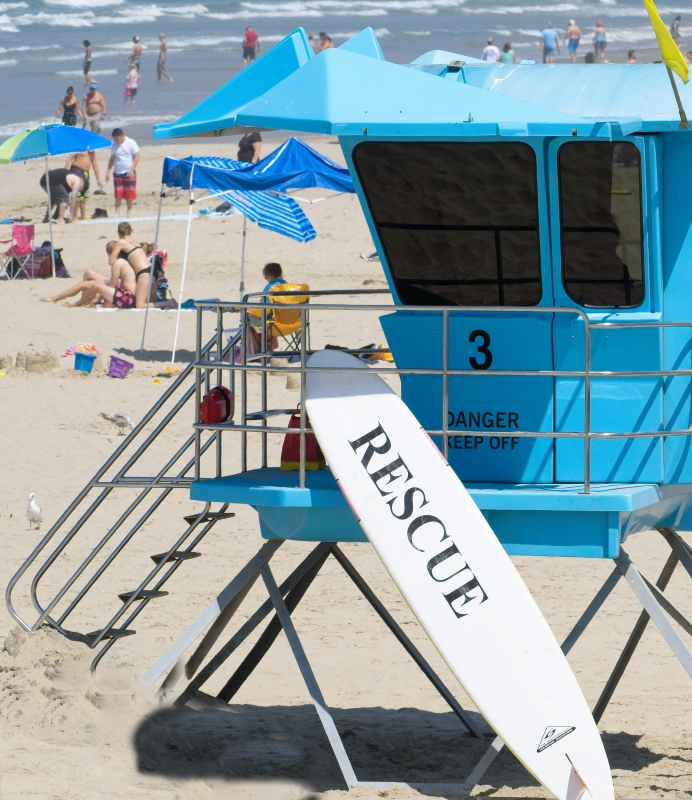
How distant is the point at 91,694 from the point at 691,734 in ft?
11.1

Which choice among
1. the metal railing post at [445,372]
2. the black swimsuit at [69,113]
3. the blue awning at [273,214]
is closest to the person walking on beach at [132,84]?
the black swimsuit at [69,113]

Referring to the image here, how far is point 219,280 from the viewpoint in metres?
22.1

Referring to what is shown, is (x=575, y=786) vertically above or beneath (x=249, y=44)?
beneath

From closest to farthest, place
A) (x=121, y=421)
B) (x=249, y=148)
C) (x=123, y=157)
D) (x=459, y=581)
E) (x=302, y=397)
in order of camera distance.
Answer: (x=459, y=581)
(x=302, y=397)
(x=121, y=421)
(x=123, y=157)
(x=249, y=148)

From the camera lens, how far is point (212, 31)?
69.2 meters

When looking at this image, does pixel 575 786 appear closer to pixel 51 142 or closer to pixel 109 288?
pixel 109 288

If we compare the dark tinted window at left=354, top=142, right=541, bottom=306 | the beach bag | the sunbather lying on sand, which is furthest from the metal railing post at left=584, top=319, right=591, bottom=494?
the sunbather lying on sand

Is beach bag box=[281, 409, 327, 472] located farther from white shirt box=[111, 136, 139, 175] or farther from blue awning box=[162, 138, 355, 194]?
Result: white shirt box=[111, 136, 139, 175]

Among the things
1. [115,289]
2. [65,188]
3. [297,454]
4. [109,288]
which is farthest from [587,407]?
[65,188]

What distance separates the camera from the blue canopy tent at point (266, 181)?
1645cm

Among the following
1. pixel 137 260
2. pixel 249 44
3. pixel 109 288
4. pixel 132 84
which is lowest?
pixel 109 288

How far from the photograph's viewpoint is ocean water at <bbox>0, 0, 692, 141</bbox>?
53.9 meters

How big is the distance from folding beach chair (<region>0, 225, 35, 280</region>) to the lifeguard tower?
52.8 feet

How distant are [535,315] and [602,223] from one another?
53cm
